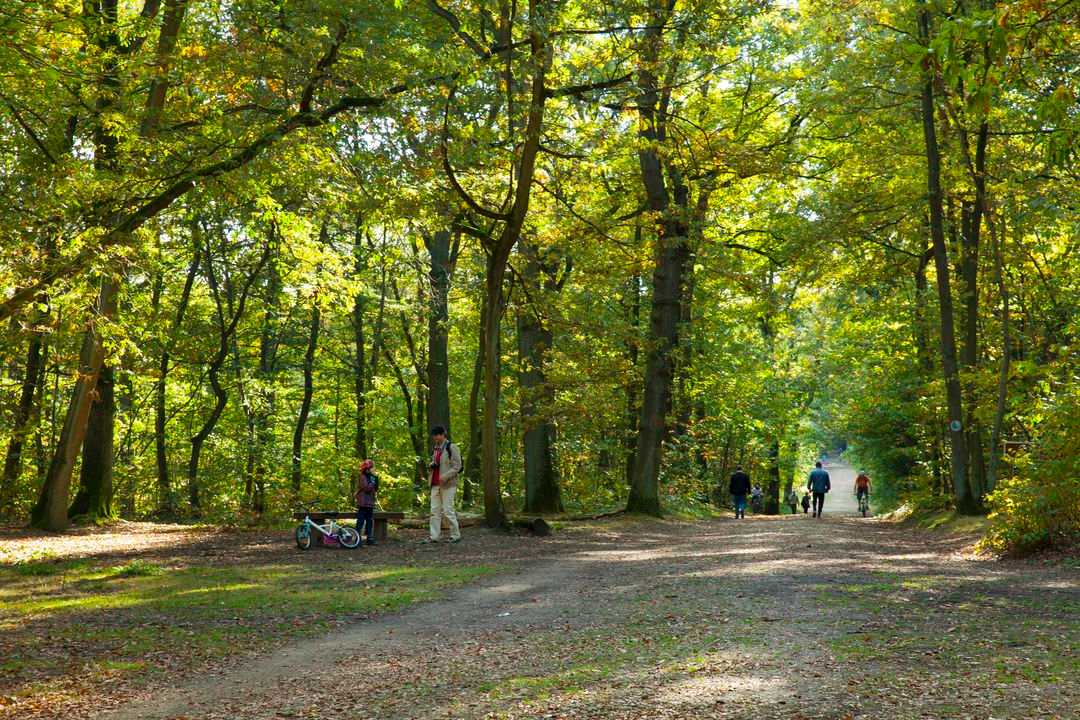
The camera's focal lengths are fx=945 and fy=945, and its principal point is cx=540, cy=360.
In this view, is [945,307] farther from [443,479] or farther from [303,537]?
[303,537]

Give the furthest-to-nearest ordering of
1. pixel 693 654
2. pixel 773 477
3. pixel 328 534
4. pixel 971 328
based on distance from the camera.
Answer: pixel 773 477, pixel 971 328, pixel 328 534, pixel 693 654

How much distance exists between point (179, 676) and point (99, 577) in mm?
6277

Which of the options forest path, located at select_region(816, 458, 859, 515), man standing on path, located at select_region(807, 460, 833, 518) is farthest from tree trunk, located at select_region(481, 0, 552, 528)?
forest path, located at select_region(816, 458, 859, 515)

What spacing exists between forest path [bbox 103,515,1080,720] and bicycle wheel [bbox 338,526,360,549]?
5390 millimetres

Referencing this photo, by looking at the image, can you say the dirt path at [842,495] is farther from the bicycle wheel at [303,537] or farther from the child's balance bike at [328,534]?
the bicycle wheel at [303,537]

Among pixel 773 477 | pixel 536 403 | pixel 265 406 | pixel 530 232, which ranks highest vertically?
pixel 530 232

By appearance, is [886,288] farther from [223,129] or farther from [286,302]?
[223,129]

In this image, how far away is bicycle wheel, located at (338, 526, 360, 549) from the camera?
53.0 feet

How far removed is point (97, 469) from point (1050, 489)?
18419mm

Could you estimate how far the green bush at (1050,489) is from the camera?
12.9 m

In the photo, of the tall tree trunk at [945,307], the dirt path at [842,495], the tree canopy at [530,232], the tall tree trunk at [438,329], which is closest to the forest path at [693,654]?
the tree canopy at [530,232]

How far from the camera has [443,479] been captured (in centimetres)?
1630

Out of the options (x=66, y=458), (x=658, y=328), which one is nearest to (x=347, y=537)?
(x=66, y=458)

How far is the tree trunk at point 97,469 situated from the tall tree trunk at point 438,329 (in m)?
7.81
